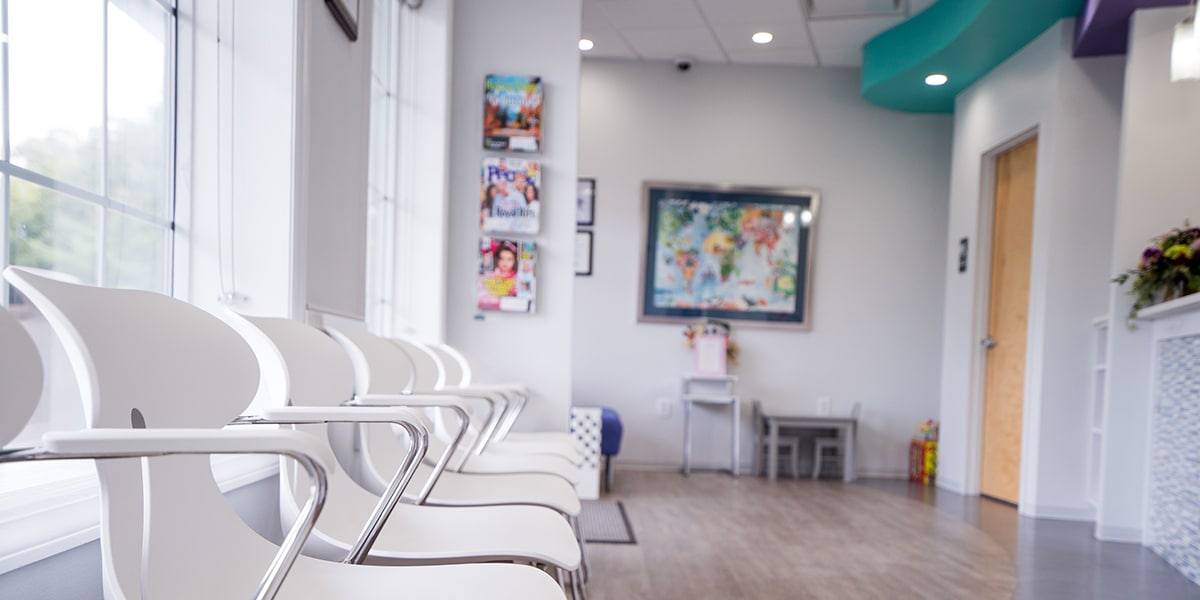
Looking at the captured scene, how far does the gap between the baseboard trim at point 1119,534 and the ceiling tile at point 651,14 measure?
4031 mm

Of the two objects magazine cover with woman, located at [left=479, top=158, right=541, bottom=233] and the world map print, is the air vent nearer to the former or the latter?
the world map print

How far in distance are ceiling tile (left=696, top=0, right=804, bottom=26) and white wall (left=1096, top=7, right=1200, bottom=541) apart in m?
2.14

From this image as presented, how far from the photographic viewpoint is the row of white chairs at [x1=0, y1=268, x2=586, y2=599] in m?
0.95

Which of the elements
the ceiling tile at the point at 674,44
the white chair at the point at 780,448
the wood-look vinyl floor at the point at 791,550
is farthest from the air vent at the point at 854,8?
the wood-look vinyl floor at the point at 791,550

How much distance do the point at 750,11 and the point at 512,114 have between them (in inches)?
86.1

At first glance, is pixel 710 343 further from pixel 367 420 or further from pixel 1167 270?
pixel 367 420

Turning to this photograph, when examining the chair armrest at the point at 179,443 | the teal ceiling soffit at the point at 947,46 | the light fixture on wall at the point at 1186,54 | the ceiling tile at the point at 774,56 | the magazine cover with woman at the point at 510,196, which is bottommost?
the chair armrest at the point at 179,443

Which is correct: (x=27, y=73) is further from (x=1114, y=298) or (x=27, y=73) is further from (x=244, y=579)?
(x=1114, y=298)

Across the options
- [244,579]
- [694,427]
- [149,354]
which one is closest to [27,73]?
[149,354]

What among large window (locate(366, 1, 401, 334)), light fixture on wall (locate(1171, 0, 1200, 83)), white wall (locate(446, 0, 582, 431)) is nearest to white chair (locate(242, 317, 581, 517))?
large window (locate(366, 1, 401, 334))

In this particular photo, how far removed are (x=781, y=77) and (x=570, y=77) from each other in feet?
9.69

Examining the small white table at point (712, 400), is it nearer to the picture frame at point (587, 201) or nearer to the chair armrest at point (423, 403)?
the picture frame at point (587, 201)

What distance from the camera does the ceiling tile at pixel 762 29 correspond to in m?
6.25

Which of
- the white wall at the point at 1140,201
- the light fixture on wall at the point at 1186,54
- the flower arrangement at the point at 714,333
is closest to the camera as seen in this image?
the light fixture on wall at the point at 1186,54
